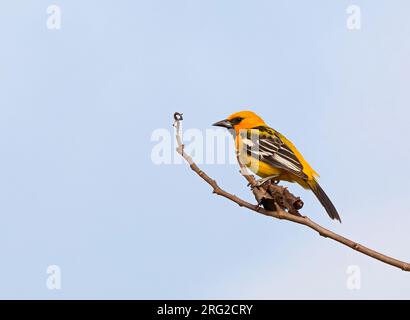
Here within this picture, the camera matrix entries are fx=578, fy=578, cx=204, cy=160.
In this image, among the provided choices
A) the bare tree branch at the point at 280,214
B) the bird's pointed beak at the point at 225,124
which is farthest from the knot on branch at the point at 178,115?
the bird's pointed beak at the point at 225,124

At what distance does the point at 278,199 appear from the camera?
21.8 feet

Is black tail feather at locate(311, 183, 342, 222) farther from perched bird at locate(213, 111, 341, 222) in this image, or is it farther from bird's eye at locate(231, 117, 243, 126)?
bird's eye at locate(231, 117, 243, 126)

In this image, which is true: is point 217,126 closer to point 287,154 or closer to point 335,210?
point 287,154

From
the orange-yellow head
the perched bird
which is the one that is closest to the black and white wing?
the perched bird

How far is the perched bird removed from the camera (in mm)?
8688

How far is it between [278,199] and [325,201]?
86.8 inches

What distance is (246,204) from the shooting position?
612 centimetres

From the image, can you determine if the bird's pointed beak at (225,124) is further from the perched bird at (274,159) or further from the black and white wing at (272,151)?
the black and white wing at (272,151)

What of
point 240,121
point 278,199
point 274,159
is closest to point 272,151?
point 274,159

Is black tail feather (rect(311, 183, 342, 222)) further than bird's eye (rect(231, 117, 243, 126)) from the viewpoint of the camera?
No

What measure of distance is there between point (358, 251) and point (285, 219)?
108 centimetres

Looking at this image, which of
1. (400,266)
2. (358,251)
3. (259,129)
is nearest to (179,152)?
(358,251)

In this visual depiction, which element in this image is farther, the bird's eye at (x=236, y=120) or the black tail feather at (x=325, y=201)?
the bird's eye at (x=236, y=120)

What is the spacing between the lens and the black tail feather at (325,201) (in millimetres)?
8349
